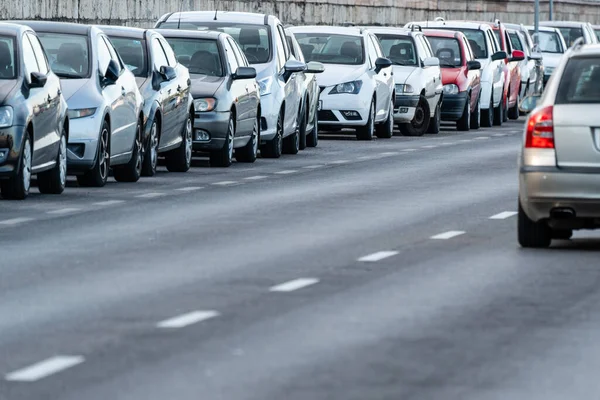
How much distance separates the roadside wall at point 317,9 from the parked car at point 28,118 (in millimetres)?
15694

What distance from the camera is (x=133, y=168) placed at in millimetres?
22734

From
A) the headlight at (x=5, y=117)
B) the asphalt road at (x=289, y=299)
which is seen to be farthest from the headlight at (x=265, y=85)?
the headlight at (x=5, y=117)

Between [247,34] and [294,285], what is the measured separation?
1732 centimetres

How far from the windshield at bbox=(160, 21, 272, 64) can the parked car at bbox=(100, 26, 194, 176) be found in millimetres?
3831

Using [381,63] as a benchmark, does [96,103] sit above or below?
above

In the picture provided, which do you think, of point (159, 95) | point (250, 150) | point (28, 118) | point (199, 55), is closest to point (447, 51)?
point (250, 150)

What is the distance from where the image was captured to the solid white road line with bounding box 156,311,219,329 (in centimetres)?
1051

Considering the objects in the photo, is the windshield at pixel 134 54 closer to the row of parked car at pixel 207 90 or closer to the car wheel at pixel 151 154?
the row of parked car at pixel 207 90

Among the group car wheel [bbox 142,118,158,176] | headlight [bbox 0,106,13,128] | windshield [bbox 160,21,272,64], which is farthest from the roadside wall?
headlight [bbox 0,106,13,128]

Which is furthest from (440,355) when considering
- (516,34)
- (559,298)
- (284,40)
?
(516,34)

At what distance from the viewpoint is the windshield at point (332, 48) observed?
33.8m

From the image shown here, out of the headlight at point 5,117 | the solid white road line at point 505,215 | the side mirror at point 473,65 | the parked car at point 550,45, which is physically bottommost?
the parked car at point 550,45

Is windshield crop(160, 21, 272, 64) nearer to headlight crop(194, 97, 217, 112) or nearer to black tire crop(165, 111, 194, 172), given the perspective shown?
headlight crop(194, 97, 217, 112)

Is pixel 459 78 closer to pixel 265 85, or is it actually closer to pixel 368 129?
pixel 368 129
